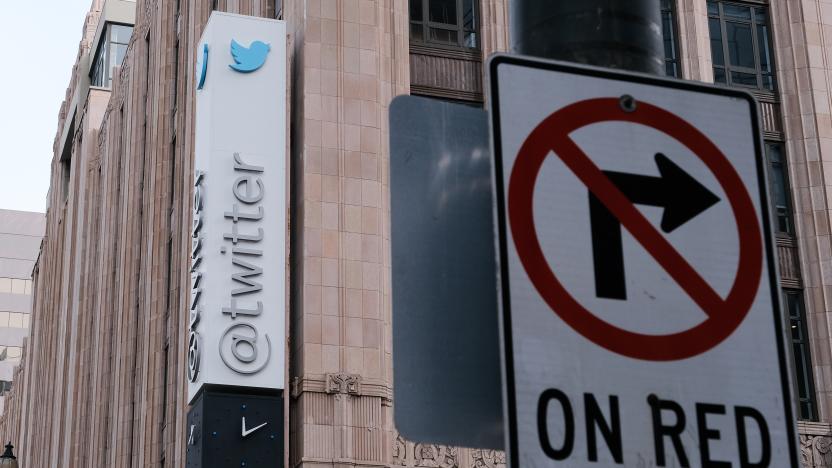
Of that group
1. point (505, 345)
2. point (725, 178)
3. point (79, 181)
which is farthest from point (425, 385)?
point (79, 181)

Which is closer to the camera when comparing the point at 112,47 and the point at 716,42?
the point at 716,42

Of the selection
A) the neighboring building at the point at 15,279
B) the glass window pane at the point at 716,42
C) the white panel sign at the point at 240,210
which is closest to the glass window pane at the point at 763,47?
the glass window pane at the point at 716,42

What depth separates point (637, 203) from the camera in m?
3.91

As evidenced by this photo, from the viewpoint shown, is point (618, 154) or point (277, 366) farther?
point (277, 366)

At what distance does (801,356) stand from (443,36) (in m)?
10.9

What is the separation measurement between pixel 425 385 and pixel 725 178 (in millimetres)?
1046

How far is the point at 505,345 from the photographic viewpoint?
12.0 ft

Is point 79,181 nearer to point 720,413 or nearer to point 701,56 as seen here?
point 701,56

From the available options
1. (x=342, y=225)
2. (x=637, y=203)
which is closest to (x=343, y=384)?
A: (x=342, y=225)

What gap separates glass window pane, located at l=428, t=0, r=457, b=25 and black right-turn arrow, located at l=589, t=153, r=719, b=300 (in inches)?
1143

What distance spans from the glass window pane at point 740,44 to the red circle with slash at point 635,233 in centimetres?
3209

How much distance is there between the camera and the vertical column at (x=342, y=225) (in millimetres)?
28250

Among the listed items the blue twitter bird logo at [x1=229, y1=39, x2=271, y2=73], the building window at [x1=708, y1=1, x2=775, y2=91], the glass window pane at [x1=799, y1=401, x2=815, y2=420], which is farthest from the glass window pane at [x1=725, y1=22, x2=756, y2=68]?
the blue twitter bird logo at [x1=229, y1=39, x2=271, y2=73]

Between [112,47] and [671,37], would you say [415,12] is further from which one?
[112,47]
